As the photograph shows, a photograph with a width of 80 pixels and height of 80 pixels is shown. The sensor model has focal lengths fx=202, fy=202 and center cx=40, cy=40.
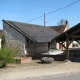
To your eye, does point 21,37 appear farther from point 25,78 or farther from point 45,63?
point 25,78

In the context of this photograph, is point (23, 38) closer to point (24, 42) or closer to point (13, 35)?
point (24, 42)

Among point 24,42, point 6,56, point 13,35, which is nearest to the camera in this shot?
point 6,56

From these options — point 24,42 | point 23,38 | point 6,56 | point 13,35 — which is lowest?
point 6,56

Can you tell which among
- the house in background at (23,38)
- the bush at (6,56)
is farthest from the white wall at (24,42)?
the bush at (6,56)

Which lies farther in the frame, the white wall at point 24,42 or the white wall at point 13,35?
the white wall at point 13,35

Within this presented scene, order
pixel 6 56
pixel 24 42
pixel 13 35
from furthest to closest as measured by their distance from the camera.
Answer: pixel 13 35, pixel 24 42, pixel 6 56

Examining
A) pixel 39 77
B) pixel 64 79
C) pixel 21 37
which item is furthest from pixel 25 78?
pixel 21 37

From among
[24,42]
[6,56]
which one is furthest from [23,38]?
[6,56]

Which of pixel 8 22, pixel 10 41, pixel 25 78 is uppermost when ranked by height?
pixel 8 22

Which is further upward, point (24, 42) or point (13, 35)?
point (13, 35)

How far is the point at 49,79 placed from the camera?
452 inches

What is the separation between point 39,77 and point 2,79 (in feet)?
7.26

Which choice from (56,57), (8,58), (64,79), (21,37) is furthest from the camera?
(21,37)

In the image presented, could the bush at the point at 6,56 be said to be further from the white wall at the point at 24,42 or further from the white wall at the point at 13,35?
the white wall at the point at 13,35
